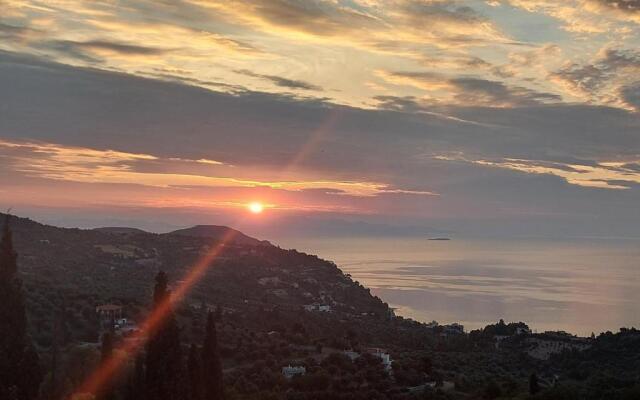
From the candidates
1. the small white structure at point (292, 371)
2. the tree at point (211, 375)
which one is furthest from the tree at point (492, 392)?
the tree at point (211, 375)

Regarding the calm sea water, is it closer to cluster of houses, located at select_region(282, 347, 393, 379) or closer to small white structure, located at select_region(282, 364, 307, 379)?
cluster of houses, located at select_region(282, 347, 393, 379)

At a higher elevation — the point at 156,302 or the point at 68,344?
the point at 156,302

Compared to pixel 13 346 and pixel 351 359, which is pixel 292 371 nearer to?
pixel 351 359

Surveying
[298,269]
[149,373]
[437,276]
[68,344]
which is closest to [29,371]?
[149,373]

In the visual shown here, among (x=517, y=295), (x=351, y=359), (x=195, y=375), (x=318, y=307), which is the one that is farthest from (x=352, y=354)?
(x=517, y=295)

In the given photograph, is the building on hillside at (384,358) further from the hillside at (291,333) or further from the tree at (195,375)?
the tree at (195,375)

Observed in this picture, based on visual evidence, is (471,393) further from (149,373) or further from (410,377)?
(149,373)

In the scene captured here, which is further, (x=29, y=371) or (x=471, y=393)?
(x=471, y=393)
